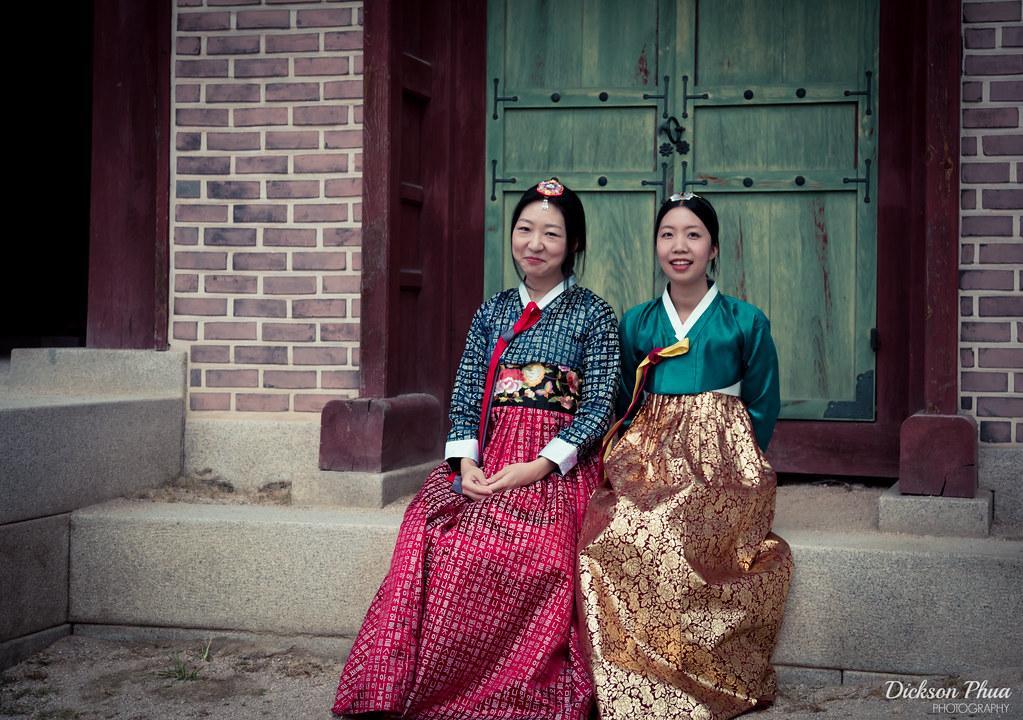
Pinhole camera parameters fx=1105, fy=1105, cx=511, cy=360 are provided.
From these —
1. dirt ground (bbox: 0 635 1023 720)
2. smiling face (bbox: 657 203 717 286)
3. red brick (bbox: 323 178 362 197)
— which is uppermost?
red brick (bbox: 323 178 362 197)

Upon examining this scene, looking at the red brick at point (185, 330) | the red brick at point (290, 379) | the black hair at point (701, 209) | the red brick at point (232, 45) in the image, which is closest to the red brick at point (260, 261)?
the red brick at point (185, 330)

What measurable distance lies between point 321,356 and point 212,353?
435 millimetres

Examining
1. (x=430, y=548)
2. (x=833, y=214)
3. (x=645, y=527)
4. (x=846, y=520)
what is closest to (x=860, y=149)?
(x=833, y=214)

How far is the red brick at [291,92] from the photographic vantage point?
4.09 meters

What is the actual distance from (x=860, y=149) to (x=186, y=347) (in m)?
2.62

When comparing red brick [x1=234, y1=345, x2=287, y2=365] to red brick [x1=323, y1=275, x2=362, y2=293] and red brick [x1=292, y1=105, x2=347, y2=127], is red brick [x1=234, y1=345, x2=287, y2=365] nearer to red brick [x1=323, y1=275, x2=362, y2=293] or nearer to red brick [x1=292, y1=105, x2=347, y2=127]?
red brick [x1=323, y1=275, x2=362, y2=293]

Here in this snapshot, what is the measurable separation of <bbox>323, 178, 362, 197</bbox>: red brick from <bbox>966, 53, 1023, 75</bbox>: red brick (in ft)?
6.96

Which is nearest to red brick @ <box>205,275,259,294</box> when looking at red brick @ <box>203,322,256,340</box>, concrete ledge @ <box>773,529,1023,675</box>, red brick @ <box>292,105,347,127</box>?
red brick @ <box>203,322,256,340</box>

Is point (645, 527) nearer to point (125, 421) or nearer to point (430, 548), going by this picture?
point (430, 548)

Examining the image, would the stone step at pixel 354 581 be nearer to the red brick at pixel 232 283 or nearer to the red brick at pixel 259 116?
the red brick at pixel 232 283

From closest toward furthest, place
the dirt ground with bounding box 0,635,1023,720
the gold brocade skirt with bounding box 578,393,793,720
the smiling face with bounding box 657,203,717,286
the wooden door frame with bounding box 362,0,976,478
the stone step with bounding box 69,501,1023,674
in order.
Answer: the gold brocade skirt with bounding box 578,393,793,720
the dirt ground with bounding box 0,635,1023,720
the stone step with bounding box 69,501,1023,674
the smiling face with bounding box 657,203,717,286
the wooden door frame with bounding box 362,0,976,478

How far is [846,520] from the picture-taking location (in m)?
3.57

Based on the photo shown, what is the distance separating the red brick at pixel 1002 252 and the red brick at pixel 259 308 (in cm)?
244

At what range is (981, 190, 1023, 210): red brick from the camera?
141 inches
